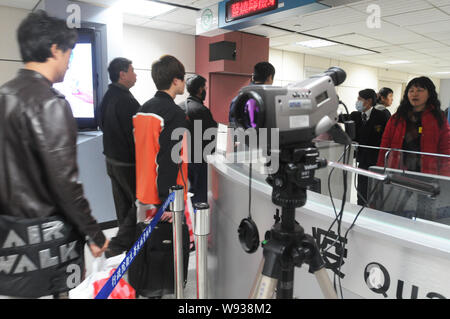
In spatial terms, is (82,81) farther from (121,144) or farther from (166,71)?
(166,71)

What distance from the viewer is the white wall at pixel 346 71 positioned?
7461 mm

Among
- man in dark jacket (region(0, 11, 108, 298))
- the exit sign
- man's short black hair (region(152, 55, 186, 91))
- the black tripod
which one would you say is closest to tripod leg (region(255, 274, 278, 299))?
the black tripod

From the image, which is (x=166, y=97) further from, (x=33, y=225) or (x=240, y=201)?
(x=33, y=225)

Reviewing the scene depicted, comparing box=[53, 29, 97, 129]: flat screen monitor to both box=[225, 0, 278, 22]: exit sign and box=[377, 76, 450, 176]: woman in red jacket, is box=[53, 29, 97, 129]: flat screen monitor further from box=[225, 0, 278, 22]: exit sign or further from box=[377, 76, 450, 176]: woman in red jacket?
box=[377, 76, 450, 176]: woman in red jacket

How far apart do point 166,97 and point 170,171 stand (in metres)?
0.45

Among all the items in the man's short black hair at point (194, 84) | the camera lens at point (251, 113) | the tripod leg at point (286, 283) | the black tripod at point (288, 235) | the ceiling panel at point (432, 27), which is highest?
the ceiling panel at point (432, 27)

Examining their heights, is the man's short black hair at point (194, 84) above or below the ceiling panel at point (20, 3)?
below

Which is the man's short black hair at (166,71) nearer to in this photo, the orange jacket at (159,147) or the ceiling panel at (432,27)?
the orange jacket at (159,147)

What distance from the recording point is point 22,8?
12.8 feet

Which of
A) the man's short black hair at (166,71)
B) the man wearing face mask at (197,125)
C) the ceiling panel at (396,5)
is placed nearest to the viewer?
the man's short black hair at (166,71)

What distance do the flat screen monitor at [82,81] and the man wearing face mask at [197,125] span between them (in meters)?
1.15

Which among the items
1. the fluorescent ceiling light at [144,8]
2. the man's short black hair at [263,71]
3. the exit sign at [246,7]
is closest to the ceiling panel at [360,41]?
the exit sign at [246,7]

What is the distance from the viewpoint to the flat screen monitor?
10.5ft
